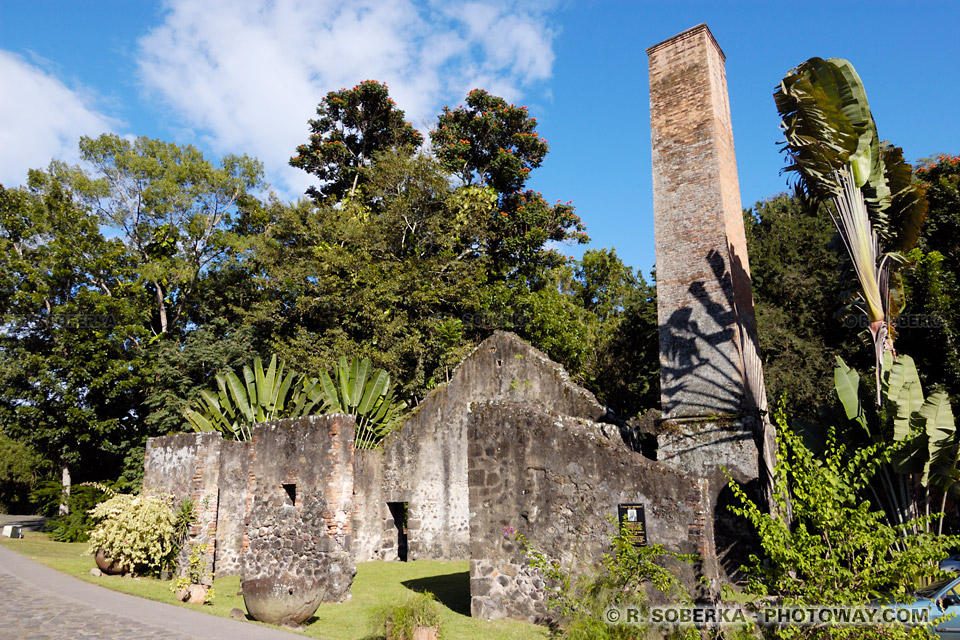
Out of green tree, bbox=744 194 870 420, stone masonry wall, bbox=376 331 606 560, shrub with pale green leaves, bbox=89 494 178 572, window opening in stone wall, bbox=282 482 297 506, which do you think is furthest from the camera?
green tree, bbox=744 194 870 420

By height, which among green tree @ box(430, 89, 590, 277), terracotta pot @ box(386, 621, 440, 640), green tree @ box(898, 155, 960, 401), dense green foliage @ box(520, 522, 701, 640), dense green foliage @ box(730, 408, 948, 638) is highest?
green tree @ box(430, 89, 590, 277)

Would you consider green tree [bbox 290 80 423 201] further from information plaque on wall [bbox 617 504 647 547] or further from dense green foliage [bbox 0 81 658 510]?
information plaque on wall [bbox 617 504 647 547]

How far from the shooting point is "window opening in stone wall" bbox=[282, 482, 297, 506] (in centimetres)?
1032

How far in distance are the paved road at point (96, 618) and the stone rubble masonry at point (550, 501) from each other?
108 inches

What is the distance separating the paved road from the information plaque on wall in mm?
4194

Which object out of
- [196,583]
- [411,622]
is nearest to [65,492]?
[196,583]

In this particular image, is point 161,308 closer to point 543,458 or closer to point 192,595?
point 192,595

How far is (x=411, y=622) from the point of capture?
6.50 meters

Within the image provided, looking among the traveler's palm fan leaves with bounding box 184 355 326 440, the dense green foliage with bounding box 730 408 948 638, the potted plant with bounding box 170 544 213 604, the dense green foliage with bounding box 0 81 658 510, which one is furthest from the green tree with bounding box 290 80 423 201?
the dense green foliage with bounding box 730 408 948 638

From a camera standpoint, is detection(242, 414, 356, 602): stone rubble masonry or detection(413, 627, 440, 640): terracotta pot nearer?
detection(413, 627, 440, 640): terracotta pot

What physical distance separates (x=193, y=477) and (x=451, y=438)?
227 inches

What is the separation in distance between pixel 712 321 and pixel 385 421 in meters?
8.70

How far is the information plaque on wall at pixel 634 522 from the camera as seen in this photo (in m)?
7.31

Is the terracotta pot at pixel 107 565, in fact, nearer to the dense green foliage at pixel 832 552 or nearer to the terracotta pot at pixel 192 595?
the terracotta pot at pixel 192 595
